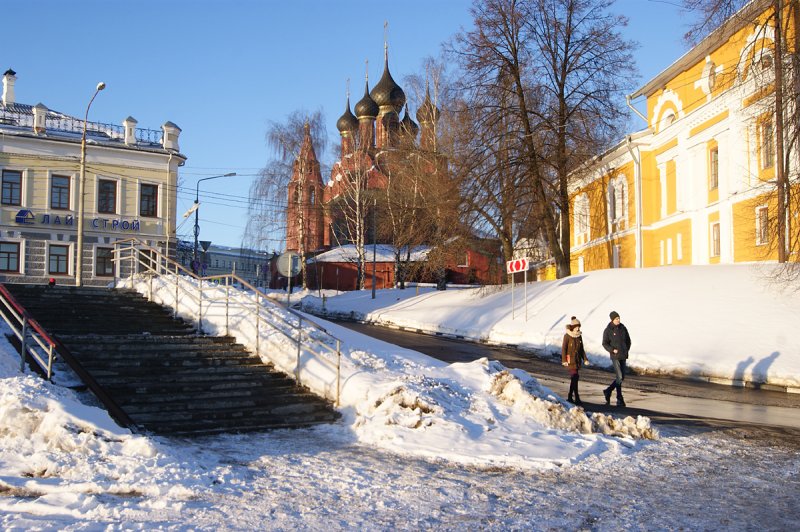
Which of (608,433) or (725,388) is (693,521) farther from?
(725,388)

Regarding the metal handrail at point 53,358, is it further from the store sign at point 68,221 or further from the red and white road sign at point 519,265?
the store sign at point 68,221

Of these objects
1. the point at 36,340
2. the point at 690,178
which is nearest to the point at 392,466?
the point at 36,340

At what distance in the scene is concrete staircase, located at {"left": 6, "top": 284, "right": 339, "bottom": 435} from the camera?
9.40 m

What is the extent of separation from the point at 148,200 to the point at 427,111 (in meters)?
15.7

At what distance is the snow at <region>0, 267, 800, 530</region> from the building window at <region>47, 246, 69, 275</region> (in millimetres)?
24064

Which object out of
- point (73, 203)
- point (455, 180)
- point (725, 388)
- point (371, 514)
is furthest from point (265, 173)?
point (371, 514)

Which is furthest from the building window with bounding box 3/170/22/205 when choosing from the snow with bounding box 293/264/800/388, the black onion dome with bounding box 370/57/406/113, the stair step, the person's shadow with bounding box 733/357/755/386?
the black onion dome with bounding box 370/57/406/113

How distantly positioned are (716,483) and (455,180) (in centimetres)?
2385

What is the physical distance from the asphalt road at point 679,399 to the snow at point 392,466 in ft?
5.91

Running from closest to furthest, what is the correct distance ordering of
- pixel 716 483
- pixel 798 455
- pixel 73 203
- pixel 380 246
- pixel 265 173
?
pixel 716 483 → pixel 798 455 → pixel 73 203 → pixel 265 173 → pixel 380 246

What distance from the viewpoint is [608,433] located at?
362 inches

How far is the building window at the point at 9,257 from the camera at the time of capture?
3247 cm

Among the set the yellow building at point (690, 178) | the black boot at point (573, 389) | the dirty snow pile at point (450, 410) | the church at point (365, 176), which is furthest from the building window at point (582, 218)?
the dirty snow pile at point (450, 410)

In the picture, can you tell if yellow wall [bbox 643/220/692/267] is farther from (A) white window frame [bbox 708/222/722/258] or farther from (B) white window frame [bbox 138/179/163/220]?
(B) white window frame [bbox 138/179/163/220]
